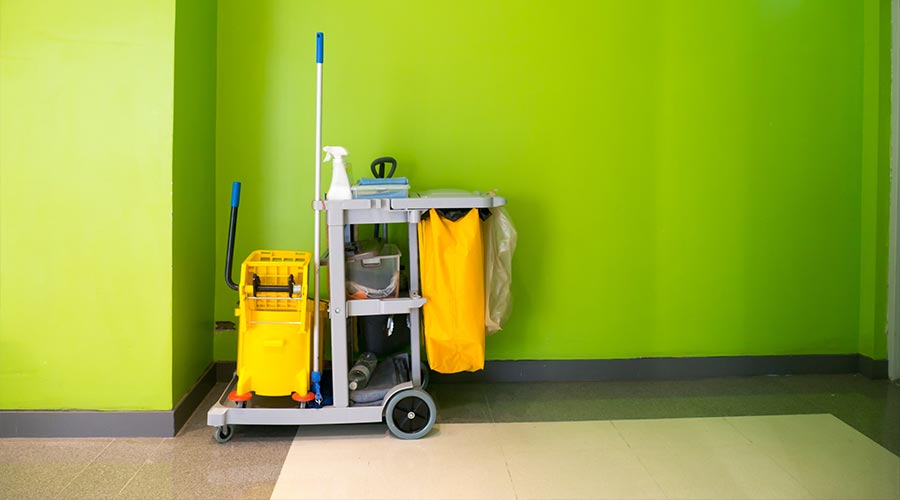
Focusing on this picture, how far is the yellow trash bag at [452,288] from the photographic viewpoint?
2.84m

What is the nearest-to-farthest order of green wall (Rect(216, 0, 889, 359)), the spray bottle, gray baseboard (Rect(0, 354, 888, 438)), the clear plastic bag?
1. the spray bottle
2. the clear plastic bag
3. green wall (Rect(216, 0, 889, 359))
4. gray baseboard (Rect(0, 354, 888, 438))

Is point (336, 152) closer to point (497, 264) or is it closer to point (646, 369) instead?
point (497, 264)

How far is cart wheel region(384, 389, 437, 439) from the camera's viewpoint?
2861 mm

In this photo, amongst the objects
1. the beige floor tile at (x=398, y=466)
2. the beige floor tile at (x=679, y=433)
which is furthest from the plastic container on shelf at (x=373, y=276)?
the beige floor tile at (x=679, y=433)

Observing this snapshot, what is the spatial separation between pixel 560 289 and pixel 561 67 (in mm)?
1096

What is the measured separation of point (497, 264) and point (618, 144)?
95 centimetres

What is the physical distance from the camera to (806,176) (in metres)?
3.65

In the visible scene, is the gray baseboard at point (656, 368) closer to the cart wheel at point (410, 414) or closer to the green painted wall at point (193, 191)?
the cart wheel at point (410, 414)

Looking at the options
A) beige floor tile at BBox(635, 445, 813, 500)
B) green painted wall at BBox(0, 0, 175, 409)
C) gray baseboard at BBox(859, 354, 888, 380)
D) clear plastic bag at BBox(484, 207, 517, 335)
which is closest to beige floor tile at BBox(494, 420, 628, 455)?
beige floor tile at BBox(635, 445, 813, 500)

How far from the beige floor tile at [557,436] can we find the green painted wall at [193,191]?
4.51 ft

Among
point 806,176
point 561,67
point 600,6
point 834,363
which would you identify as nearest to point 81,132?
point 561,67

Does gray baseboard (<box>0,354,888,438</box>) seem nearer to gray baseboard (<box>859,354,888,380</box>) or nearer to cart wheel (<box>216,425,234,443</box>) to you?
gray baseboard (<box>859,354,888,380</box>)

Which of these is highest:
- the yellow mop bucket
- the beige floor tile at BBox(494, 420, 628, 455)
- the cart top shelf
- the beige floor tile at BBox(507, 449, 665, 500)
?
the cart top shelf

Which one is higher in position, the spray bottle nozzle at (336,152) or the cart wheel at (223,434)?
the spray bottle nozzle at (336,152)
